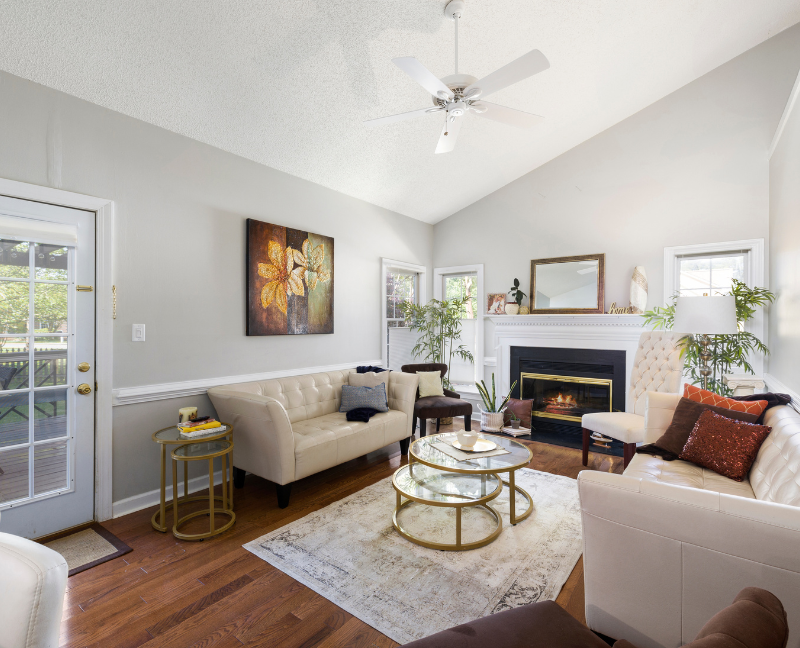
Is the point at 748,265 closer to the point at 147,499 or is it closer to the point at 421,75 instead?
the point at 421,75

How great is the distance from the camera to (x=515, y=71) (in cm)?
212

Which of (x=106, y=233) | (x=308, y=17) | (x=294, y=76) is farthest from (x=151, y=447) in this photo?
(x=308, y=17)

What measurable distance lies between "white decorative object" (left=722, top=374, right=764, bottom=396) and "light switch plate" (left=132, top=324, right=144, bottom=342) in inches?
180

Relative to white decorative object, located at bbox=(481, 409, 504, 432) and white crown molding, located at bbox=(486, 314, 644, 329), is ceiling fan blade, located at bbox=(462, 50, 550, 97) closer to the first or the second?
white crown molding, located at bbox=(486, 314, 644, 329)

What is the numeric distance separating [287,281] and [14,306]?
75.6 inches

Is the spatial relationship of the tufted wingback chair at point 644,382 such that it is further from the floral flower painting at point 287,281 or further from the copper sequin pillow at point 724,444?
the floral flower painting at point 287,281

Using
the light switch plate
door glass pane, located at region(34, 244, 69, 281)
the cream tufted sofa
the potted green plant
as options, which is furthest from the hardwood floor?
the potted green plant

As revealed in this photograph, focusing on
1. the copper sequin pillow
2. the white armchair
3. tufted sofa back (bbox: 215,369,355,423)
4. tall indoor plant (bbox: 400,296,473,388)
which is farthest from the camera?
tall indoor plant (bbox: 400,296,473,388)

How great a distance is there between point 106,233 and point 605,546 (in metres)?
3.22

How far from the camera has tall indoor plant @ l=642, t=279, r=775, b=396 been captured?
353 cm

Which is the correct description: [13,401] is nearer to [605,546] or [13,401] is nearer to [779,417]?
[605,546]

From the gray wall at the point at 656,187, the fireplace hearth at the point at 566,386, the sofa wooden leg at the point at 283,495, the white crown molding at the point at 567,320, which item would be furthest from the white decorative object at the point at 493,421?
the sofa wooden leg at the point at 283,495

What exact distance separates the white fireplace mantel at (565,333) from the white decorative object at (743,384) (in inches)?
37.5

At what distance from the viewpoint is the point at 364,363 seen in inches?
193
